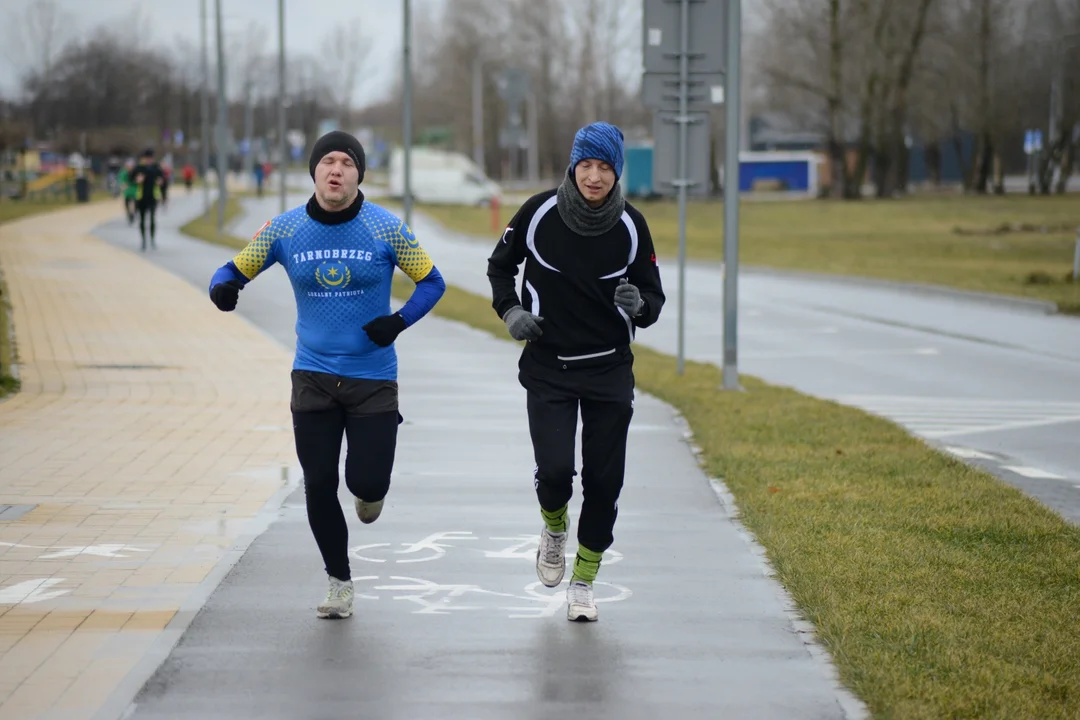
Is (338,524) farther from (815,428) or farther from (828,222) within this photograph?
(828,222)

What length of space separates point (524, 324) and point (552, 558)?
3.35ft

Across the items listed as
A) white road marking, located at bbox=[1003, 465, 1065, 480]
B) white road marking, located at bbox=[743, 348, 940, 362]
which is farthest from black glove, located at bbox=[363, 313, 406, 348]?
white road marking, located at bbox=[743, 348, 940, 362]

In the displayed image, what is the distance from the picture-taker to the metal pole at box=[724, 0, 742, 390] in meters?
14.0

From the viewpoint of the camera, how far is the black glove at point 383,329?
611 centimetres

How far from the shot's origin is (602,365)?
6301mm

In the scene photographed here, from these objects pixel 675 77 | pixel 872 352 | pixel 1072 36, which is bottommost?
pixel 872 352

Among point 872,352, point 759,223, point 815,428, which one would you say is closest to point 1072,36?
point 759,223

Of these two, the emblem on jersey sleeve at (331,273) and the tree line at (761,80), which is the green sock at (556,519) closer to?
the emblem on jersey sleeve at (331,273)

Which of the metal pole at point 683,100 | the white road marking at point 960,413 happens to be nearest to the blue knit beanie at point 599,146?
the white road marking at point 960,413

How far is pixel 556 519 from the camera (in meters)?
6.52

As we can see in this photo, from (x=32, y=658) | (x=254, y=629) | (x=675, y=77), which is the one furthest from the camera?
(x=675, y=77)

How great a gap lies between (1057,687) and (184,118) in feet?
385

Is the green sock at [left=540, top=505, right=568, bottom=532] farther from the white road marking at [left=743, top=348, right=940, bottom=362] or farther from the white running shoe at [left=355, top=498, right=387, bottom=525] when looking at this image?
the white road marking at [left=743, top=348, right=940, bottom=362]

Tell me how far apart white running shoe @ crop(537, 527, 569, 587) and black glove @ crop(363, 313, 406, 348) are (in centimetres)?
104
